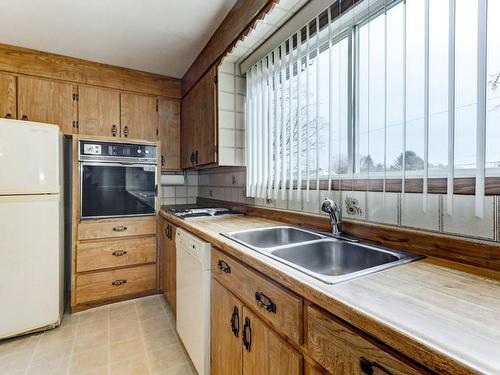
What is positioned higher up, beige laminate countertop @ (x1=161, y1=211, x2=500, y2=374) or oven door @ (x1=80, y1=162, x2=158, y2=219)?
oven door @ (x1=80, y1=162, x2=158, y2=219)

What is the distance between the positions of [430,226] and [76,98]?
2.99 m

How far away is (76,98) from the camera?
2.52 meters

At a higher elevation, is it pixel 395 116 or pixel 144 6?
pixel 144 6

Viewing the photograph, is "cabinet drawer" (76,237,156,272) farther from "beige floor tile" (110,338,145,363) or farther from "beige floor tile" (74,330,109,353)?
"beige floor tile" (110,338,145,363)

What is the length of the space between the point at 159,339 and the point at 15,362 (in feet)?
2.89

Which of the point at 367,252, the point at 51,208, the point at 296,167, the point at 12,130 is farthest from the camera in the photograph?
the point at 51,208

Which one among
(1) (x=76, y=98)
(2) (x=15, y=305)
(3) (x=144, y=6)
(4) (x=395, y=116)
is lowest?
(2) (x=15, y=305)

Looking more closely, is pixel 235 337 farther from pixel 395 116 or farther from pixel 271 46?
pixel 271 46

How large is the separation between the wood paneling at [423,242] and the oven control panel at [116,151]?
1.72m

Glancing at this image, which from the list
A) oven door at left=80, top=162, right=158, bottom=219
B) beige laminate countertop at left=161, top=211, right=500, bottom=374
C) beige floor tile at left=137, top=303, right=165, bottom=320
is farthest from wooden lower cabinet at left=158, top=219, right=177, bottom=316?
beige laminate countertop at left=161, top=211, right=500, bottom=374

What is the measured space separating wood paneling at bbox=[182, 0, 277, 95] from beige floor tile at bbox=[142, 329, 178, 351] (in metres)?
2.18

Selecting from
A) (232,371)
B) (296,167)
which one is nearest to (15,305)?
(232,371)

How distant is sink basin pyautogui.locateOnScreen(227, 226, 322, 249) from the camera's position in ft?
4.77

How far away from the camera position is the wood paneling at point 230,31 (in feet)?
5.03
